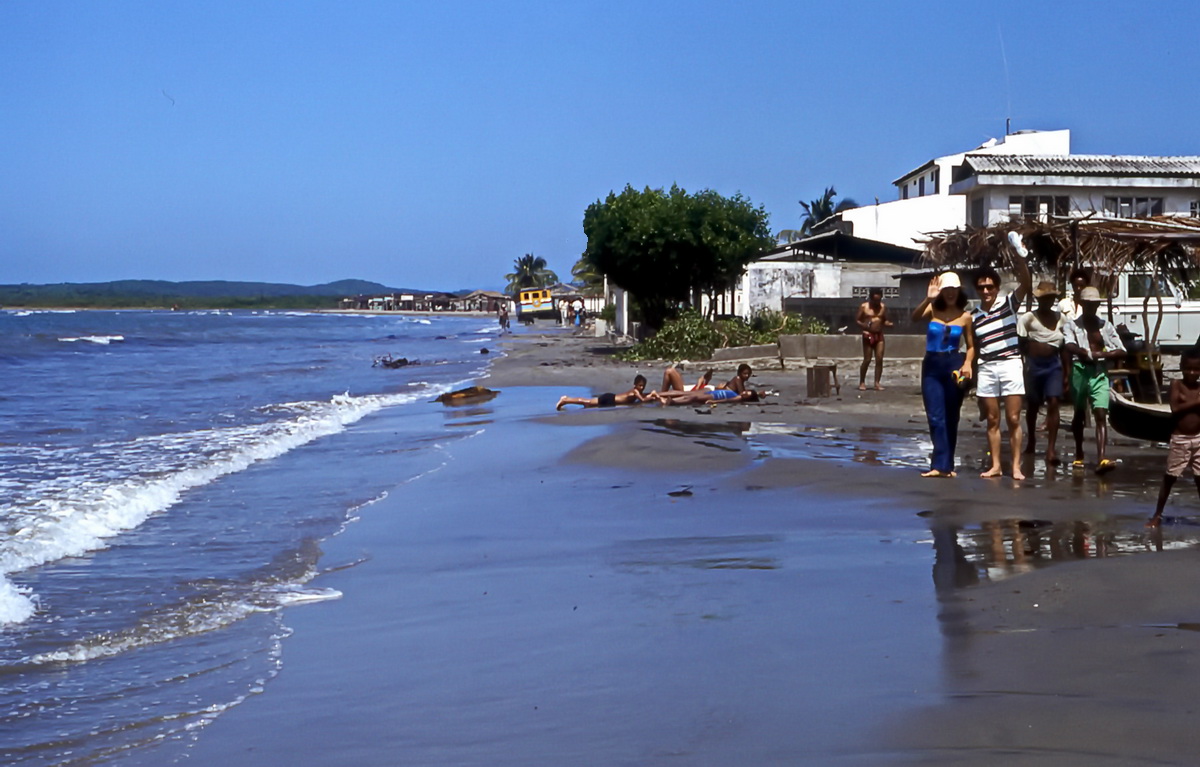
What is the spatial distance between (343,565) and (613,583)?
7.59ft

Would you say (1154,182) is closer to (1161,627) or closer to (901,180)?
(901,180)

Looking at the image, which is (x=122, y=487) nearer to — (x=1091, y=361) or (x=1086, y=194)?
(x=1091, y=361)

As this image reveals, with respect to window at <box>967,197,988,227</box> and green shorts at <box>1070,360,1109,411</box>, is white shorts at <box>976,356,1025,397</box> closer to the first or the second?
green shorts at <box>1070,360,1109,411</box>

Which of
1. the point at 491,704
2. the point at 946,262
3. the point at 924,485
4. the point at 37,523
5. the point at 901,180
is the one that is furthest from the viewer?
the point at 901,180

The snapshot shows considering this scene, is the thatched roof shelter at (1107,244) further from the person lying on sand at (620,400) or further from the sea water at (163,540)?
the sea water at (163,540)

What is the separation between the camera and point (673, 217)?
36094 millimetres

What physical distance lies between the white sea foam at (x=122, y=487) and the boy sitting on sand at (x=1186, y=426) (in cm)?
707

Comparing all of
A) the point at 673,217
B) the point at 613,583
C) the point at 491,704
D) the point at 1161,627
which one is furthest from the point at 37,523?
the point at 673,217

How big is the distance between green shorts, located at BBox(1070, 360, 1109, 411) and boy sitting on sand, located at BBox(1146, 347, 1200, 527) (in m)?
2.68

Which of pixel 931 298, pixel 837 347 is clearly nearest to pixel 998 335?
pixel 931 298

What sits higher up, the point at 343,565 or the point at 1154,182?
the point at 1154,182

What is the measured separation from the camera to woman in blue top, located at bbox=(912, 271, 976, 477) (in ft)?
32.5

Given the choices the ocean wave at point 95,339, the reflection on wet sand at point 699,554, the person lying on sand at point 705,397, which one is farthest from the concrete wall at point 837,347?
the ocean wave at point 95,339

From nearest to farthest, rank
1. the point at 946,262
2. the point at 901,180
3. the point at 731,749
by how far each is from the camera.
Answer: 1. the point at 731,749
2. the point at 946,262
3. the point at 901,180
